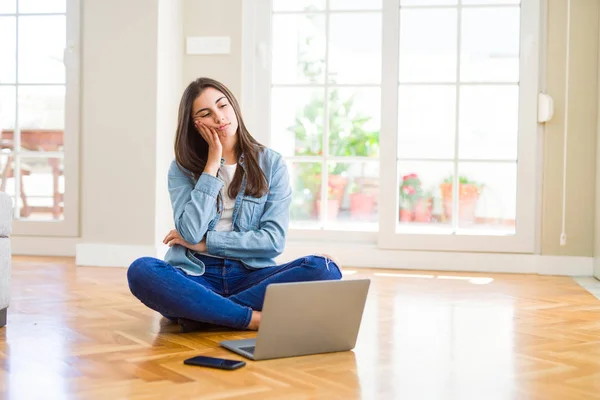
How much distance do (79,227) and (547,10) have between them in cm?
302

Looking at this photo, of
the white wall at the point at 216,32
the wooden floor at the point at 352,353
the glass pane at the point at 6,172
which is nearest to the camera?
the wooden floor at the point at 352,353

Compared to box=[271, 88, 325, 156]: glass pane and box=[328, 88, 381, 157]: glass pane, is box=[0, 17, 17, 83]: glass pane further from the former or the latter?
box=[328, 88, 381, 157]: glass pane

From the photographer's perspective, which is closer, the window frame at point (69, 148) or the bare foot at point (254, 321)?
the bare foot at point (254, 321)

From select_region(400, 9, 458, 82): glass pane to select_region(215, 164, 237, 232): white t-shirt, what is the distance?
2.17 m

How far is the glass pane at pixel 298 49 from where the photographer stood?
4.82 metres

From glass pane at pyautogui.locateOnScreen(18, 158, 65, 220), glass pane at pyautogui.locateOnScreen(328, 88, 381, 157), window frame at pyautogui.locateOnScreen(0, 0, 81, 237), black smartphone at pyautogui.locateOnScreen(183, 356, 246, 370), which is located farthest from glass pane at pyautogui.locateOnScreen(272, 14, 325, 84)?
black smartphone at pyautogui.locateOnScreen(183, 356, 246, 370)

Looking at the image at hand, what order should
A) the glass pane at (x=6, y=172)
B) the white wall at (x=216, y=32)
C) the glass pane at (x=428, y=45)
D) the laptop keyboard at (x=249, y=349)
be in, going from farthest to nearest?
1. the glass pane at (x=6, y=172)
2. the white wall at (x=216, y=32)
3. the glass pane at (x=428, y=45)
4. the laptop keyboard at (x=249, y=349)

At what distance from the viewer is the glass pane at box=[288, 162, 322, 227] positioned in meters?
4.87

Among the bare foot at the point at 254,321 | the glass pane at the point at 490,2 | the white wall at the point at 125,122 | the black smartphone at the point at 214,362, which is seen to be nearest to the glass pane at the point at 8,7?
the white wall at the point at 125,122

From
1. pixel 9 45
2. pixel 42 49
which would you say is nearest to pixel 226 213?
pixel 42 49

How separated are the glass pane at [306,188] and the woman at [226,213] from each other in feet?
6.83

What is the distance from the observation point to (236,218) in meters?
2.70

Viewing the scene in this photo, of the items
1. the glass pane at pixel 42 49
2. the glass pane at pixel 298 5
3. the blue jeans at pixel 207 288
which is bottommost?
the blue jeans at pixel 207 288

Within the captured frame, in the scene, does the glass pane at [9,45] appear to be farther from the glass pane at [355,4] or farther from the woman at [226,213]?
the woman at [226,213]
